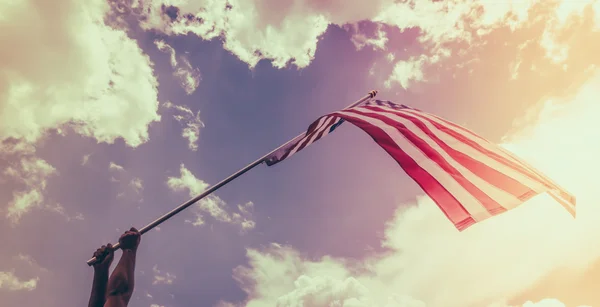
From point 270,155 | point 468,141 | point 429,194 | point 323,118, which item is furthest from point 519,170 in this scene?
point 270,155

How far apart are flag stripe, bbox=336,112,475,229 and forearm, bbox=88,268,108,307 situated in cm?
600

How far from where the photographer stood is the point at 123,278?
213 inches

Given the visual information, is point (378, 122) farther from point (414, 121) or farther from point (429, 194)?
point (429, 194)

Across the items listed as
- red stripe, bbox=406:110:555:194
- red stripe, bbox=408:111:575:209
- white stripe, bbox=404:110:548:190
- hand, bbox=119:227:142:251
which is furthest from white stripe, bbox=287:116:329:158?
hand, bbox=119:227:142:251

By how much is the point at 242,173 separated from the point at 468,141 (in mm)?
5516

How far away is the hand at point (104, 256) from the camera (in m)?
6.20

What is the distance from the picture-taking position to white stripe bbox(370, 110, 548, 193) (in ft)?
22.5

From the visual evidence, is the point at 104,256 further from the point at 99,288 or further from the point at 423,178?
the point at 423,178

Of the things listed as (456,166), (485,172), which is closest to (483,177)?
(485,172)

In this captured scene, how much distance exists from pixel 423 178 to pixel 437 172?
31cm

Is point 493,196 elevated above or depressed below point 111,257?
above

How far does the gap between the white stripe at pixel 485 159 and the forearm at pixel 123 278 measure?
6759 millimetres

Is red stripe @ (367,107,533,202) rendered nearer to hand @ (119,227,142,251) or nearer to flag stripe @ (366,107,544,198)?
flag stripe @ (366,107,544,198)

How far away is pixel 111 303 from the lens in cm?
509
